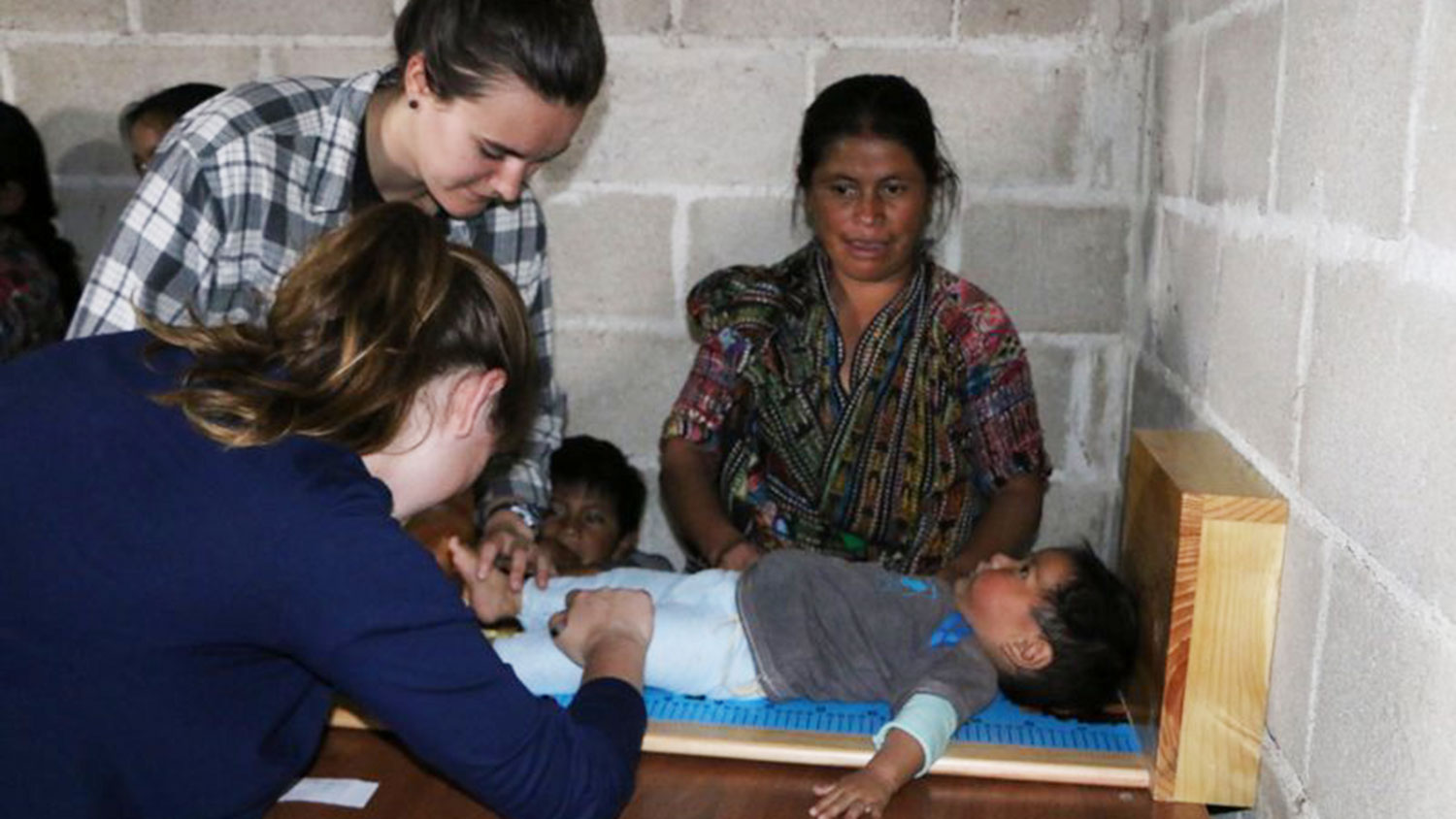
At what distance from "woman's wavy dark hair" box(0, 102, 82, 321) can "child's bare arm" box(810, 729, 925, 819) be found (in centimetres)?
220

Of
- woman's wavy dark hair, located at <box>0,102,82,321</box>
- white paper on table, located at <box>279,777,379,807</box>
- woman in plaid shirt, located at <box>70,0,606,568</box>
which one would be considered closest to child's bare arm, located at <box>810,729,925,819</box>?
white paper on table, located at <box>279,777,379,807</box>

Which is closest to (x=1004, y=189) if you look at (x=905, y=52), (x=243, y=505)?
(x=905, y=52)

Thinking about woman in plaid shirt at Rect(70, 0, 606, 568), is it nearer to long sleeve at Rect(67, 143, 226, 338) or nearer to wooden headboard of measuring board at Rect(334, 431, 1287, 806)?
long sleeve at Rect(67, 143, 226, 338)

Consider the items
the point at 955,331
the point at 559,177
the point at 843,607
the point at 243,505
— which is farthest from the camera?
the point at 559,177

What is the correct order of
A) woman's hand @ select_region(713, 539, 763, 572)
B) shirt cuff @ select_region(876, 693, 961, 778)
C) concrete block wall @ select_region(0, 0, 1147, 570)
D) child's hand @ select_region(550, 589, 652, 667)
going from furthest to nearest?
concrete block wall @ select_region(0, 0, 1147, 570) < woman's hand @ select_region(713, 539, 763, 572) < child's hand @ select_region(550, 589, 652, 667) < shirt cuff @ select_region(876, 693, 961, 778)

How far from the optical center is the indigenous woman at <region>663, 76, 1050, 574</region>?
2.40 meters

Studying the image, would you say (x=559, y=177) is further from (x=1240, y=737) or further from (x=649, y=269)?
(x=1240, y=737)

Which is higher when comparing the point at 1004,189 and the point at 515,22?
the point at 515,22

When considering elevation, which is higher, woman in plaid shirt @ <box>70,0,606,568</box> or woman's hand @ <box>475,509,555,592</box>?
woman in plaid shirt @ <box>70,0,606,568</box>

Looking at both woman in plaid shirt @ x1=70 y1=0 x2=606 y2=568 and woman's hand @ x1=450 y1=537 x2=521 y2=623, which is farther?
woman's hand @ x1=450 y1=537 x2=521 y2=623

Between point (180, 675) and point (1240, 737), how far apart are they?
43.5 inches

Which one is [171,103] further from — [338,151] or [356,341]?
[356,341]

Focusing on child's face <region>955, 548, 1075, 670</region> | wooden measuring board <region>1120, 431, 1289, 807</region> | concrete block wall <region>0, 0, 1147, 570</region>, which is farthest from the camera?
concrete block wall <region>0, 0, 1147, 570</region>

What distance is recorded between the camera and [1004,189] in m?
2.76
